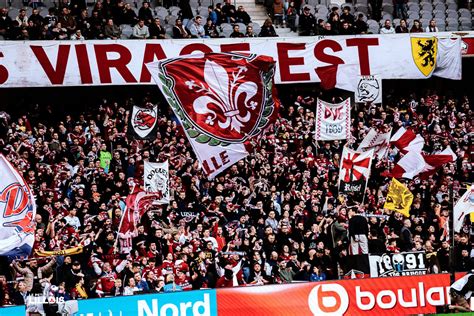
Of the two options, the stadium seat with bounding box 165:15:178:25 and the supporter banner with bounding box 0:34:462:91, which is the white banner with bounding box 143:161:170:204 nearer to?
the supporter banner with bounding box 0:34:462:91

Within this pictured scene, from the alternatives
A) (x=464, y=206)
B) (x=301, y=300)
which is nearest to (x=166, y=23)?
(x=464, y=206)

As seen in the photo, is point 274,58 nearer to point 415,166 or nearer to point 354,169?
point 415,166

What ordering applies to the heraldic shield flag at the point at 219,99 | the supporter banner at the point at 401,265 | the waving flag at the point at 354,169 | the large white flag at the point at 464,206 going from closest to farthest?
the supporter banner at the point at 401,265, the heraldic shield flag at the point at 219,99, the large white flag at the point at 464,206, the waving flag at the point at 354,169

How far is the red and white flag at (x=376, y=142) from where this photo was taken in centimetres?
2712

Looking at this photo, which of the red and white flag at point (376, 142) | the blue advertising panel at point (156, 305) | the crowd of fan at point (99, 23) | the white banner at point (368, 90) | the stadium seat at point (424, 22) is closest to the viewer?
the blue advertising panel at point (156, 305)

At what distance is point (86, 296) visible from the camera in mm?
22703

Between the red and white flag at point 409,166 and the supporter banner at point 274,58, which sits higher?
the supporter banner at point 274,58

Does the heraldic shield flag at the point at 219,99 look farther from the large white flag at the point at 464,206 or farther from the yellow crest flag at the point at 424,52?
the yellow crest flag at the point at 424,52

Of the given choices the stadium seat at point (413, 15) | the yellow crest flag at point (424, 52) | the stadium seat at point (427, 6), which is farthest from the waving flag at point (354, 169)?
the stadium seat at point (427, 6)

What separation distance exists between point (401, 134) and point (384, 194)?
1.33 meters

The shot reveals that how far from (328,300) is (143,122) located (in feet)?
25.8

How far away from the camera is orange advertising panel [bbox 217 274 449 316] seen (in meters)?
21.8

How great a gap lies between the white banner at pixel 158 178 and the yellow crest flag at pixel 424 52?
9956mm

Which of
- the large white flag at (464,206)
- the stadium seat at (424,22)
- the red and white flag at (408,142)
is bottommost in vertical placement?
the large white flag at (464,206)
